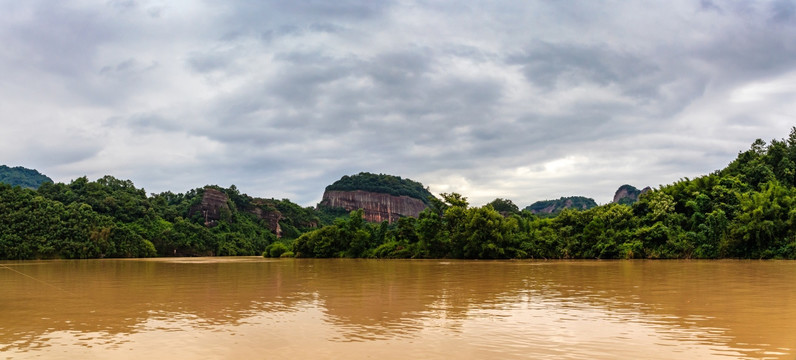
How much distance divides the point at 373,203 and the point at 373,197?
1784 millimetres

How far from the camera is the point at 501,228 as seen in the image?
155 feet

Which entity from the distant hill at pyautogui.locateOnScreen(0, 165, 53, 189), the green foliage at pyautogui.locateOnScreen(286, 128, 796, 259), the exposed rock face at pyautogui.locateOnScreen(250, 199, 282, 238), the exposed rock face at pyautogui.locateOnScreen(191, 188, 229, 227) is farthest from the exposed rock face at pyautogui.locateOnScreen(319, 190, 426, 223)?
the green foliage at pyautogui.locateOnScreen(286, 128, 796, 259)

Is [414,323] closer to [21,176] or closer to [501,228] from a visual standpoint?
[501,228]

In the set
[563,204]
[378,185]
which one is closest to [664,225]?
[378,185]

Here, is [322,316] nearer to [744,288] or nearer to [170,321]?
[170,321]

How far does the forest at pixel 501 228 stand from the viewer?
36.4 metres

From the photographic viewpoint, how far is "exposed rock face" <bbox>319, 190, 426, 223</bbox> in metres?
149

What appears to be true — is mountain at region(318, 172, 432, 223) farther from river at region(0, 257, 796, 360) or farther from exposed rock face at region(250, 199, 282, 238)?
river at region(0, 257, 796, 360)

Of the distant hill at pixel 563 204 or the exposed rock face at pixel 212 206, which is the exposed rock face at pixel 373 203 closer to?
the distant hill at pixel 563 204

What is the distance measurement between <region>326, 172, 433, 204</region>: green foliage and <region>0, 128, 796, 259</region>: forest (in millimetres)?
68362

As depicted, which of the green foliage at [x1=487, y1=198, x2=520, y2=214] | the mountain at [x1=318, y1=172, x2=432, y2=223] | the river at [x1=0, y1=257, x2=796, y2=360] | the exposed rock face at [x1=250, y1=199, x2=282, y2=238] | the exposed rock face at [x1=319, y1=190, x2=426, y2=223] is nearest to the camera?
the river at [x1=0, y1=257, x2=796, y2=360]

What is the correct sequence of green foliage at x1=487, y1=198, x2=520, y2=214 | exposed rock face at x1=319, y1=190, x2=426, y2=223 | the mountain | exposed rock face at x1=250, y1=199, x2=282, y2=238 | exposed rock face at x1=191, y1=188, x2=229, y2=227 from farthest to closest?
the mountain, exposed rock face at x1=319, y1=190, x2=426, y2=223, exposed rock face at x1=250, y1=199, x2=282, y2=238, exposed rock face at x1=191, y1=188, x2=229, y2=227, green foliage at x1=487, y1=198, x2=520, y2=214

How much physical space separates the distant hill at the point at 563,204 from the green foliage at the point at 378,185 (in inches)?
1371

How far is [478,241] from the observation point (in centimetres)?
4688
